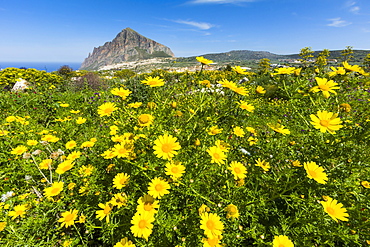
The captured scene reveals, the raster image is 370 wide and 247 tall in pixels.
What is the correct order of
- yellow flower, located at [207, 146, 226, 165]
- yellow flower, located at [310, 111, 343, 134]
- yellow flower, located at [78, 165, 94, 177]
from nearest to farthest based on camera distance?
1. yellow flower, located at [310, 111, 343, 134]
2. yellow flower, located at [207, 146, 226, 165]
3. yellow flower, located at [78, 165, 94, 177]

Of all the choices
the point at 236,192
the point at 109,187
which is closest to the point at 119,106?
the point at 109,187

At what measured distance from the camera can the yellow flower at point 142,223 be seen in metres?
1.36

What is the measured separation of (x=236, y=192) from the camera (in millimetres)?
1756

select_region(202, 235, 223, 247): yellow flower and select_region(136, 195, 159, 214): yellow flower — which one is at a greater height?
select_region(136, 195, 159, 214): yellow flower

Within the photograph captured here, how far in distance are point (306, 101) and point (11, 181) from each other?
12.6ft

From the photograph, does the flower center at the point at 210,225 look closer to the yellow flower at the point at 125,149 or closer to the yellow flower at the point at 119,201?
the yellow flower at the point at 119,201

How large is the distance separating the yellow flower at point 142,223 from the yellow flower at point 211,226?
411 millimetres

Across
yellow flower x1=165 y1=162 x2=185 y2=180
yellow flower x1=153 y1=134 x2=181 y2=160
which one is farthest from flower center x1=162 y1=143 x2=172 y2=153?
yellow flower x1=165 y1=162 x2=185 y2=180

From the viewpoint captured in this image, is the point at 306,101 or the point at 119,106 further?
the point at 306,101

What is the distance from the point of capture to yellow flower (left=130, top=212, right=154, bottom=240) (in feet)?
4.45

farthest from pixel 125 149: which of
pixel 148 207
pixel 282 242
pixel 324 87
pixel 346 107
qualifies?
pixel 346 107

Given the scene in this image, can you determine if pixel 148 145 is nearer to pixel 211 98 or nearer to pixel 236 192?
pixel 211 98

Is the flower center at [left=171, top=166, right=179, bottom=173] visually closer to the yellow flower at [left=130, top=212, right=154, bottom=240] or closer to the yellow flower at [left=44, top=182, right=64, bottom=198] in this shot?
the yellow flower at [left=130, top=212, right=154, bottom=240]

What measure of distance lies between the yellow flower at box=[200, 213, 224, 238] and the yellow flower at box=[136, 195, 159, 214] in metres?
0.40
